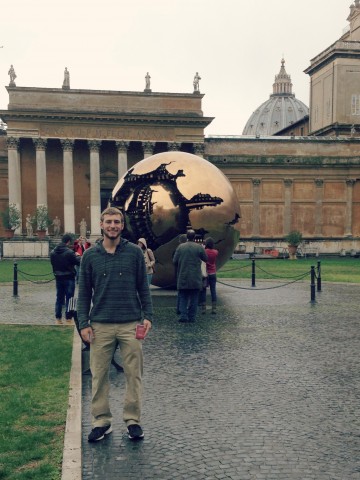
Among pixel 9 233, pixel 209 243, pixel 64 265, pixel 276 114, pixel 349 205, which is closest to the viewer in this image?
pixel 64 265

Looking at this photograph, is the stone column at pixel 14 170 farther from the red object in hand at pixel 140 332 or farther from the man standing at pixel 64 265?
the red object in hand at pixel 140 332

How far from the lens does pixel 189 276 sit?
1175 centimetres

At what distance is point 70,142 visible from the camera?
51375 millimetres

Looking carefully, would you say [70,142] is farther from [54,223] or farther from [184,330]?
[184,330]

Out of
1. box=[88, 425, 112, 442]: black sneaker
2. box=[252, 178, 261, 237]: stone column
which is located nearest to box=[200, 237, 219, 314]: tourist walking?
box=[88, 425, 112, 442]: black sneaker

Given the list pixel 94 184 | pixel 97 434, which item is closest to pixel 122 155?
pixel 94 184

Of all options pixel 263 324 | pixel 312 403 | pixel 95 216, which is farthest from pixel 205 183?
pixel 95 216

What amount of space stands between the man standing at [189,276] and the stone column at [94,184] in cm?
4064

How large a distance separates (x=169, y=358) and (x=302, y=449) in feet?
12.4

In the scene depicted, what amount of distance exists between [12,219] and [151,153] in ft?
48.5

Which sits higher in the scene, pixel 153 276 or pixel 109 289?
pixel 109 289

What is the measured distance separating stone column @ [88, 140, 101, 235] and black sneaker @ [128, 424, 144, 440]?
4709 cm

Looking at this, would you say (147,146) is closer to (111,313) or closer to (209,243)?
(209,243)

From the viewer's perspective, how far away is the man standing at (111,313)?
529 cm
